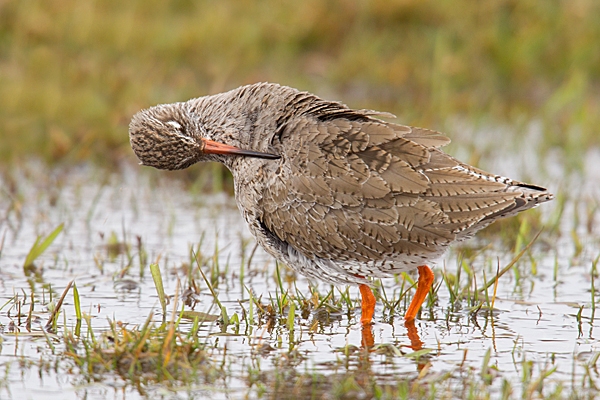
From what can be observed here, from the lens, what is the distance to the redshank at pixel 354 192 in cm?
580

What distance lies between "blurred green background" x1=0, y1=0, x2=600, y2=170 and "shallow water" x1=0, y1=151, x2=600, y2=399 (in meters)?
1.97

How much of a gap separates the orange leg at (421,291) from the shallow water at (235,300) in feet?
0.36

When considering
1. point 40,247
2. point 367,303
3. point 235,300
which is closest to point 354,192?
point 367,303

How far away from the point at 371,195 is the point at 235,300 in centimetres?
139

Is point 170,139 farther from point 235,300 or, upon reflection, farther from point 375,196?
point 375,196

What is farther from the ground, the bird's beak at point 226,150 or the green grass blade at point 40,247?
the bird's beak at point 226,150

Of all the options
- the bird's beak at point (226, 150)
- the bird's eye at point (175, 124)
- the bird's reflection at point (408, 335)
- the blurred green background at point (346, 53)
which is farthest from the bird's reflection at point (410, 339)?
the blurred green background at point (346, 53)

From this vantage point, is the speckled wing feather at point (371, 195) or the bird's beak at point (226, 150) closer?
the speckled wing feather at point (371, 195)

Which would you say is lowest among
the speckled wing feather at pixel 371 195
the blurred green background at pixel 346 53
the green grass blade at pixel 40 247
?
the green grass blade at pixel 40 247

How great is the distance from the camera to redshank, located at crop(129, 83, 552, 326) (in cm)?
580

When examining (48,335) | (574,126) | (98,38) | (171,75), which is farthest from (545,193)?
(98,38)

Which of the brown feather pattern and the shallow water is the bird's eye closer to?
the brown feather pattern

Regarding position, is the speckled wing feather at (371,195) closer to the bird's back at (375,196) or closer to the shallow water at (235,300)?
the bird's back at (375,196)

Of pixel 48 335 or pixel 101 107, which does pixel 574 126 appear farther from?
pixel 48 335
